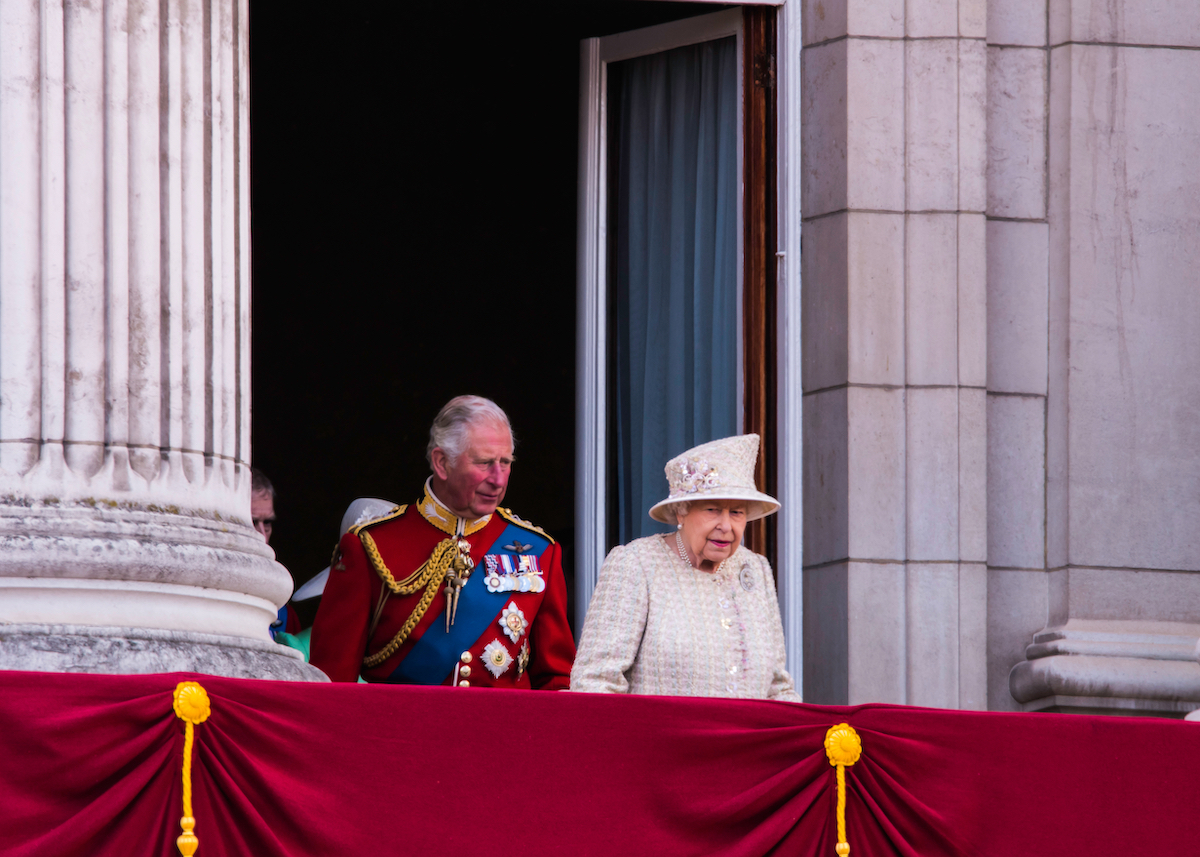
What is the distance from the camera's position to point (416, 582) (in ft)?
21.6

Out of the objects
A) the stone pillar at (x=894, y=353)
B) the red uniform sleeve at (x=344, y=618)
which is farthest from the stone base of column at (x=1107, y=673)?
the red uniform sleeve at (x=344, y=618)

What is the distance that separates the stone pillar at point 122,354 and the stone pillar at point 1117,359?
3201mm

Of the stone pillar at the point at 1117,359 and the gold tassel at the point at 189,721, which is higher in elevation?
the stone pillar at the point at 1117,359

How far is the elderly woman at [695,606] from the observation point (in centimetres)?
589

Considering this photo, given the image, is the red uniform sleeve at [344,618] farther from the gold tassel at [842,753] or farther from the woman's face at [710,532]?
the gold tassel at [842,753]

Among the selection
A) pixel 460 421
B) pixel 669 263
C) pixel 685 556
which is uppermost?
pixel 669 263

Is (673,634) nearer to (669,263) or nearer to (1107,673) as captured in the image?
(1107,673)

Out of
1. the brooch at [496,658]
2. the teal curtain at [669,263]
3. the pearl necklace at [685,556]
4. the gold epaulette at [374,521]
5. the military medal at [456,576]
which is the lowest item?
the brooch at [496,658]

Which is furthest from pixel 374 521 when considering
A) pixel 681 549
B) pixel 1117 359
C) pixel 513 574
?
pixel 1117 359

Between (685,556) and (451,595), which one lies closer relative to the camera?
(685,556)

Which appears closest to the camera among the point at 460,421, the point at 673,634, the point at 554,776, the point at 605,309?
the point at 554,776

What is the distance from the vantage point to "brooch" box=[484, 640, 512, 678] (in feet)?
21.4

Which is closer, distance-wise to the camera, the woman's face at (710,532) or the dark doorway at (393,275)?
the woman's face at (710,532)

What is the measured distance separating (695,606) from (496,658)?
847 millimetres
